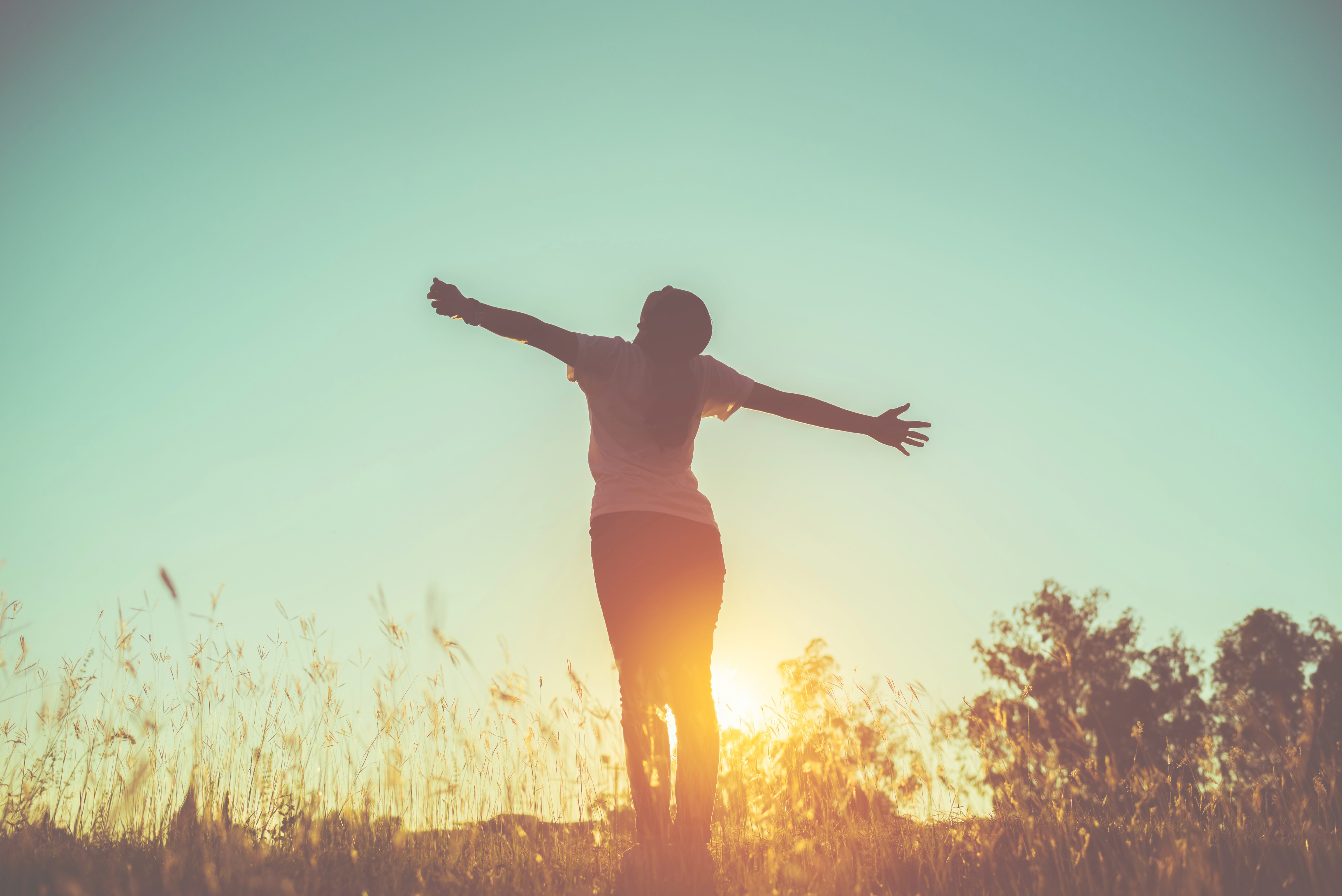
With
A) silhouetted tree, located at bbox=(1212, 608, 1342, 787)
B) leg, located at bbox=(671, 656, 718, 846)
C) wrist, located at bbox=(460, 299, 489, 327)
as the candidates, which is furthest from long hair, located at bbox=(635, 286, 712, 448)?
silhouetted tree, located at bbox=(1212, 608, 1342, 787)

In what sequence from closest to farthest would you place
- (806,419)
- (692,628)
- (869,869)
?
(869,869)
(692,628)
(806,419)

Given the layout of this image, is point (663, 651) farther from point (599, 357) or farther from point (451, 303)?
point (451, 303)

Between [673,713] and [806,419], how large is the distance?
60.3 inches

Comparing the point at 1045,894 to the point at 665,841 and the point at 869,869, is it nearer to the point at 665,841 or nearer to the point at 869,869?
the point at 869,869

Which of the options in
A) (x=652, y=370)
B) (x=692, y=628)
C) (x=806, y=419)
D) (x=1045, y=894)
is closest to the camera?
(x=1045, y=894)

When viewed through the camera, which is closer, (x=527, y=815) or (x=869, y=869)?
(x=869, y=869)

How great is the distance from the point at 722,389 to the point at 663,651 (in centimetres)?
120

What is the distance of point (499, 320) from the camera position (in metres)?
2.88

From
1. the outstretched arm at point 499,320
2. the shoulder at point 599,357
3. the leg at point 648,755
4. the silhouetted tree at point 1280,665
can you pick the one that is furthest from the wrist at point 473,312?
the silhouetted tree at point 1280,665

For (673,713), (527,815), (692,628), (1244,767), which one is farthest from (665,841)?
(1244,767)

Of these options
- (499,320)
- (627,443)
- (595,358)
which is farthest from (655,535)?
(499,320)

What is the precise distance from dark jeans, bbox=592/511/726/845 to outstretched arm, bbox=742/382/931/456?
2.57 feet

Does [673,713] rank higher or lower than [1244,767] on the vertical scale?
higher

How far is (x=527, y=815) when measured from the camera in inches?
126
